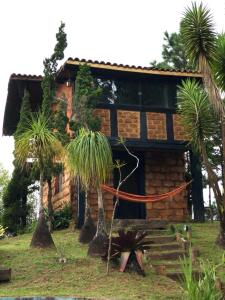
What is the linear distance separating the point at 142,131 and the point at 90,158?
5.04 meters

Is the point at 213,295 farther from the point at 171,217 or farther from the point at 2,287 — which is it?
the point at 171,217

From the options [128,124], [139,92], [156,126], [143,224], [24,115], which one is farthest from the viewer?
[139,92]

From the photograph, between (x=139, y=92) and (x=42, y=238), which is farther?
(x=139, y=92)

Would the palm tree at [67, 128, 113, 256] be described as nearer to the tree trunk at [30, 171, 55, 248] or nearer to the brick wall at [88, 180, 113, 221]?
the tree trunk at [30, 171, 55, 248]

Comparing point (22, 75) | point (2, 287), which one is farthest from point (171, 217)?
point (2, 287)

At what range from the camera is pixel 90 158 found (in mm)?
9781

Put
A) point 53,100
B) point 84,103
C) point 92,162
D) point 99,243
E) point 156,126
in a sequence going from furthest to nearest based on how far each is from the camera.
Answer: point 156,126 < point 53,100 < point 84,103 < point 99,243 < point 92,162

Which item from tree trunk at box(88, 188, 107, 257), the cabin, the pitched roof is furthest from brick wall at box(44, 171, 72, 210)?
tree trunk at box(88, 188, 107, 257)

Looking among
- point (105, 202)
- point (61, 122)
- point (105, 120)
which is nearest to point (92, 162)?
point (61, 122)

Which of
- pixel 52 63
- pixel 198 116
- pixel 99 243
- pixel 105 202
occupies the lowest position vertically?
pixel 99 243

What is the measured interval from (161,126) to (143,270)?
684cm

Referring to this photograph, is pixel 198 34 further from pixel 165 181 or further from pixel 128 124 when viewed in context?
pixel 165 181

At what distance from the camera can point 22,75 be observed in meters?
15.2

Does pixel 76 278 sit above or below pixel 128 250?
below
